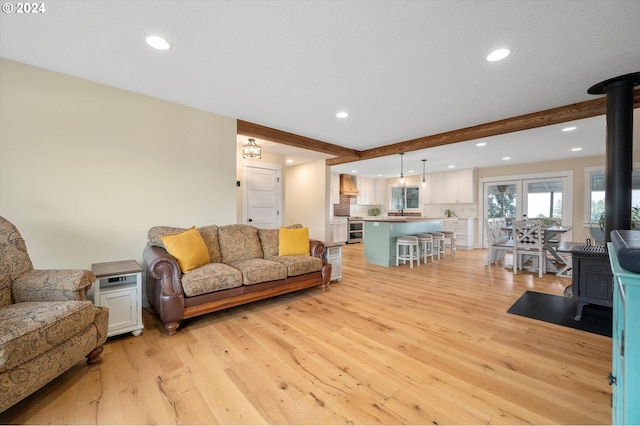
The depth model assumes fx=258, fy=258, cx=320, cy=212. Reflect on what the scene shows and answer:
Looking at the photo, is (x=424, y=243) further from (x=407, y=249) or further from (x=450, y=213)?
(x=450, y=213)

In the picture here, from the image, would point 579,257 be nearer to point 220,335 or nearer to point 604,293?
point 604,293

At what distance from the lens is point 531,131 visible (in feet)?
13.5

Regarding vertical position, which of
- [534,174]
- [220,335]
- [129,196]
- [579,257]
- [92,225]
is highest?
[534,174]

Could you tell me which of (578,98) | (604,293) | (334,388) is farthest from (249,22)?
(604,293)

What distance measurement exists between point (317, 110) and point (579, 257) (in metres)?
3.39

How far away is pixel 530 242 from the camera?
462cm

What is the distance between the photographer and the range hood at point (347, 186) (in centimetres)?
882

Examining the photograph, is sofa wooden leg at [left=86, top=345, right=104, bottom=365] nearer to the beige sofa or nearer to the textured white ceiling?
the beige sofa

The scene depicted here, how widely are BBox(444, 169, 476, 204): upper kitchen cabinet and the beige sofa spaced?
231 inches

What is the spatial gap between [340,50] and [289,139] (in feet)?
8.18

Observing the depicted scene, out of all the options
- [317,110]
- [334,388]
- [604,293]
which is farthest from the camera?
[317,110]

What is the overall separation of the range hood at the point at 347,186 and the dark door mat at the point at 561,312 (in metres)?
6.01

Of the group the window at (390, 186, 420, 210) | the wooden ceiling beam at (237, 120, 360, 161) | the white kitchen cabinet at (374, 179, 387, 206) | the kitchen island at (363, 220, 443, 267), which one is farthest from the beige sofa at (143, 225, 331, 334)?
the white kitchen cabinet at (374, 179, 387, 206)

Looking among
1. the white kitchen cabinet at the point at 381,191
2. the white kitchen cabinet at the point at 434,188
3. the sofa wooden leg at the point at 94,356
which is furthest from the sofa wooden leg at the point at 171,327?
the white kitchen cabinet at the point at 381,191
